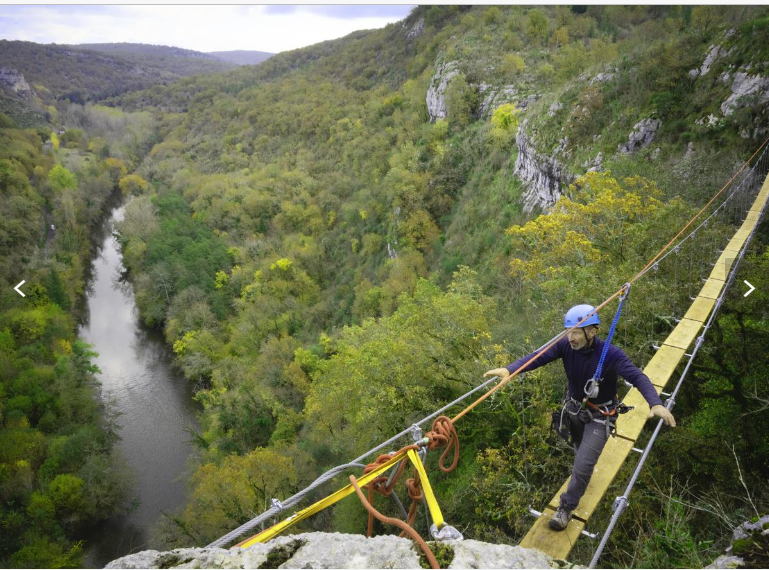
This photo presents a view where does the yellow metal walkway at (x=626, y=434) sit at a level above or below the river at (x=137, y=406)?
above

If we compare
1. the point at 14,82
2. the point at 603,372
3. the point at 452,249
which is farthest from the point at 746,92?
the point at 14,82

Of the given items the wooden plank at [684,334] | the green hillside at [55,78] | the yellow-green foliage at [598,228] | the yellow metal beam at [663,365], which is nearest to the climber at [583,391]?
the yellow metal beam at [663,365]

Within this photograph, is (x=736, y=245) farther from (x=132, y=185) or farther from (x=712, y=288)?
(x=132, y=185)

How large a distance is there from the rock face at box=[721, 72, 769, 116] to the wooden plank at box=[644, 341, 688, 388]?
1306 centimetres

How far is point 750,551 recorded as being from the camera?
2.92 meters

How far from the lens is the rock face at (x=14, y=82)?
107938 millimetres

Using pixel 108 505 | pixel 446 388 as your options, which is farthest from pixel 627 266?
pixel 108 505

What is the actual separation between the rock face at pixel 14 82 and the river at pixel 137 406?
8562 centimetres

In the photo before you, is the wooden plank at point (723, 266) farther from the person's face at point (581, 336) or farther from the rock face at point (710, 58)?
the rock face at point (710, 58)

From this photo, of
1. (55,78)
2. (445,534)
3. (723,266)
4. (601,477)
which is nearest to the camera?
(445,534)

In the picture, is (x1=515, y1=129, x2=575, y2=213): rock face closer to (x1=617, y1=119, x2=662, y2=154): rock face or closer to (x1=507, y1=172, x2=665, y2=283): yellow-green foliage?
(x1=617, y1=119, x2=662, y2=154): rock face

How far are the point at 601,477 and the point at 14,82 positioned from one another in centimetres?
15825

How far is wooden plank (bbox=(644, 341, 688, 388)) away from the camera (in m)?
5.39

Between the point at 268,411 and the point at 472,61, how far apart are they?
39592 mm
